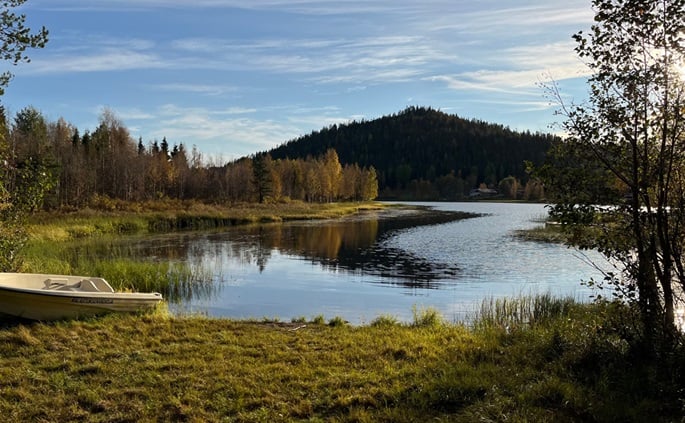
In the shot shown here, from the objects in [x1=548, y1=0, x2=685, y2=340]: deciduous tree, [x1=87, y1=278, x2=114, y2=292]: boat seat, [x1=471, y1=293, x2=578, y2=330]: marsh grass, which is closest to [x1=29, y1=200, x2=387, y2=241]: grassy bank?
[x1=87, y1=278, x2=114, y2=292]: boat seat

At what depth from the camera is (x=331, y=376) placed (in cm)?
653

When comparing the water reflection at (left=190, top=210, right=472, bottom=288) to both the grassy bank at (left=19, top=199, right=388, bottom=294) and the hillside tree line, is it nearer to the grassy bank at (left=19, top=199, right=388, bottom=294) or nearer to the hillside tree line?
the grassy bank at (left=19, top=199, right=388, bottom=294)

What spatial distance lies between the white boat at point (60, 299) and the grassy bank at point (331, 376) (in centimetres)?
62

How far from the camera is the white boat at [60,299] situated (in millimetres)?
9414

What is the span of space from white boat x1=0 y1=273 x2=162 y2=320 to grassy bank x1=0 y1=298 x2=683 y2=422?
0.62 metres

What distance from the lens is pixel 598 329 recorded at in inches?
263

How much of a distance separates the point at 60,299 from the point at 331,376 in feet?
20.9

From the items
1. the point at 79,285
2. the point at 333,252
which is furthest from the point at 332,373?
the point at 333,252

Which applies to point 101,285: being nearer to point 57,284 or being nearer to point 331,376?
point 57,284

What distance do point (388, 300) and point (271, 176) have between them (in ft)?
212

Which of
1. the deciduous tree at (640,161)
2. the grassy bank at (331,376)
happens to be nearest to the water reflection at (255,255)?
the grassy bank at (331,376)

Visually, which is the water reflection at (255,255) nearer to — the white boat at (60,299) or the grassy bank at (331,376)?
the white boat at (60,299)

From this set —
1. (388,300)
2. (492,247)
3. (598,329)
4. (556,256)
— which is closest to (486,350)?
(598,329)

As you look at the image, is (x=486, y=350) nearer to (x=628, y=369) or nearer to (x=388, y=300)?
(x=628, y=369)
